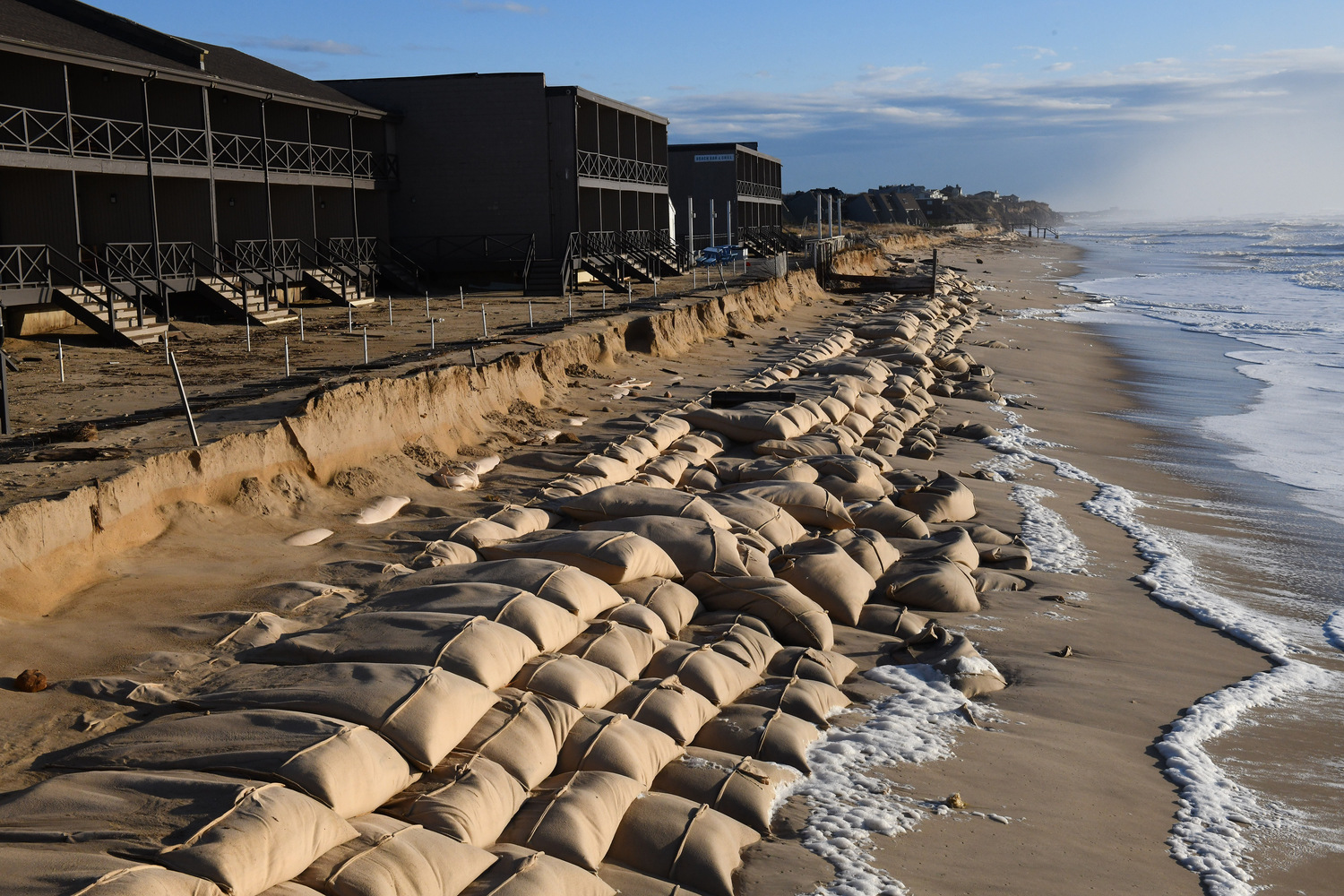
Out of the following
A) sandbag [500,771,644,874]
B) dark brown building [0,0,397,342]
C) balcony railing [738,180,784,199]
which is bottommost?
sandbag [500,771,644,874]

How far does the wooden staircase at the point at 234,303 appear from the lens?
19094 millimetres

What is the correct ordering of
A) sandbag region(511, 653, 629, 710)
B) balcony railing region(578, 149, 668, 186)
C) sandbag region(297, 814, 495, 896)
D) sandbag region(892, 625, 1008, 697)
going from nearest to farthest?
sandbag region(297, 814, 495, 896)
sandbag region(511, 653, 629, 710)
sandbag region(892, 625, 1008, 697)
balcony railing region(578, 149, 668, 186)

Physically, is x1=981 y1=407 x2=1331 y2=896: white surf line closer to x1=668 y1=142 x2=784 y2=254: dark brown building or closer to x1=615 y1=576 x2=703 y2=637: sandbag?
x1=615 y1=576 x2=703 y2=637: sandbag

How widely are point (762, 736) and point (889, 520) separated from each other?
14.7 feet

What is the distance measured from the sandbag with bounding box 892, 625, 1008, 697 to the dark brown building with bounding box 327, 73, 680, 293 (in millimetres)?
20221

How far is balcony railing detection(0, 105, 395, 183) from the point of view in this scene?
17.1 meters

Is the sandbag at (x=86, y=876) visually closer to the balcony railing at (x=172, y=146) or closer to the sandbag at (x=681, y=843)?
the sandbag at (x=681, y=843)

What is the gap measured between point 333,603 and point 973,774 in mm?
3690

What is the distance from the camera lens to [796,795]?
5.36 metres

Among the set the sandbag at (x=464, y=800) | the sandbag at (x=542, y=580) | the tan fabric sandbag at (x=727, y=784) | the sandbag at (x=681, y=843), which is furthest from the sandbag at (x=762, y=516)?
the sandbag at (x=464, y=800)

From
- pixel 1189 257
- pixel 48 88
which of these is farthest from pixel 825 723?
pixel 1189 257

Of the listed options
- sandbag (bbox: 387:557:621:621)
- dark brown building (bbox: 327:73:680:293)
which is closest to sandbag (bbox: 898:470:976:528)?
sandbag (bbox: 387:557:621:621)

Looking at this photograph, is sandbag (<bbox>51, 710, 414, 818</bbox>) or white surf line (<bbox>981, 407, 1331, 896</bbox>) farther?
white surf line (<bbox>981, 407, 1331, 896</bbox>)

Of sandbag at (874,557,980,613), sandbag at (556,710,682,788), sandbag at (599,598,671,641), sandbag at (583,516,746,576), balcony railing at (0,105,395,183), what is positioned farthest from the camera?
balcony railing at (0,105,395,183)
